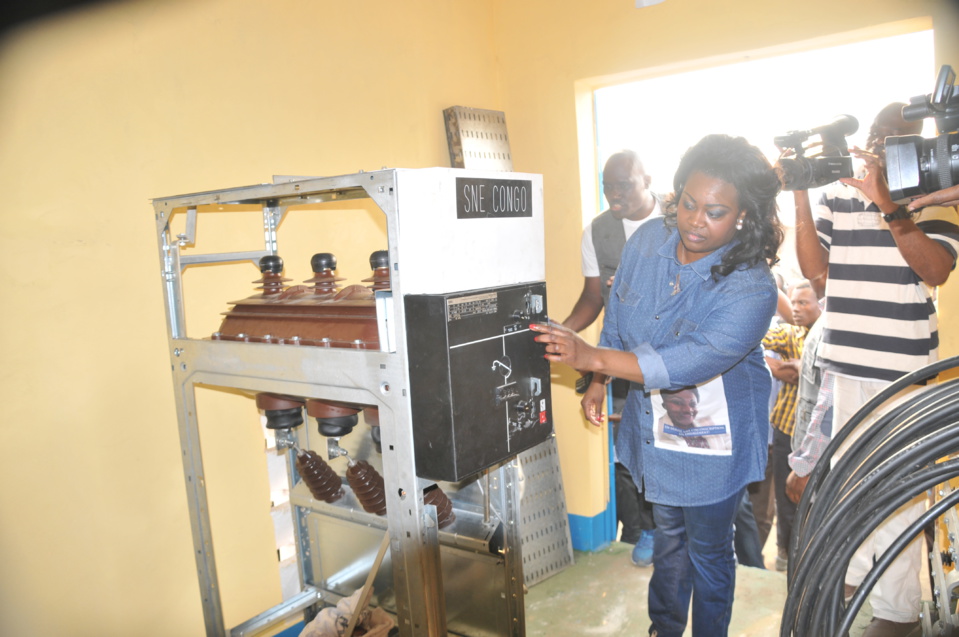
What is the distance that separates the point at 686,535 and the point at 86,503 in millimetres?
1787

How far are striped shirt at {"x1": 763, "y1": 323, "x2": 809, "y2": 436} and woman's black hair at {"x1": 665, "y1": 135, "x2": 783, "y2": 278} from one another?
124 cm

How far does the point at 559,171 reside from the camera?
3332 mm

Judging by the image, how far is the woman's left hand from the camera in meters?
1.63

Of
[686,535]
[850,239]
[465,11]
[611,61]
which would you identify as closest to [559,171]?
[611,61]

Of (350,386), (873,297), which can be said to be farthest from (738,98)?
(350,386)

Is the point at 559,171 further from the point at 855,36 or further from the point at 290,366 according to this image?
the point at 290,366

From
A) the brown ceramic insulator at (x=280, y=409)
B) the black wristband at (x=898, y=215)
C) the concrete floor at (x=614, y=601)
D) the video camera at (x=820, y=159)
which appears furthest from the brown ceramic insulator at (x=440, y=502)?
Answer: the black wristband at (x=898, y=215)

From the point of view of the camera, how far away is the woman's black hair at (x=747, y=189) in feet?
6.19

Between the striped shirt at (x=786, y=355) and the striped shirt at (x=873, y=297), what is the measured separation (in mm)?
539

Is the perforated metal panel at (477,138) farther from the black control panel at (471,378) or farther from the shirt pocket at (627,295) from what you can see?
the black control panel at (471,378)

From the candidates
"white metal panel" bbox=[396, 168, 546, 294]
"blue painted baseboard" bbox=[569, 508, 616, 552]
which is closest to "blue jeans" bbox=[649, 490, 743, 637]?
"white metal panel" bbox=[396, 168, 546, 294]

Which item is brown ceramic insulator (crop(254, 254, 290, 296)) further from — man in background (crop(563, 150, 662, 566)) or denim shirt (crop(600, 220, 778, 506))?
man in background (crop(563, 150, 662, 566))

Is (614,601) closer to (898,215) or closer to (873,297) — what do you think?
(873,297)

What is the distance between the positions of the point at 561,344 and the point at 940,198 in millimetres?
943
